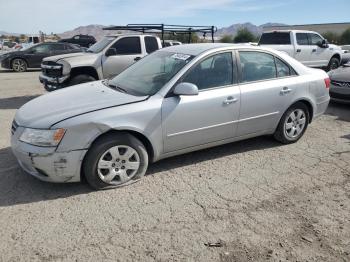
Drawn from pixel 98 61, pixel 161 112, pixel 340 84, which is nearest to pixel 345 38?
pixel 340 84

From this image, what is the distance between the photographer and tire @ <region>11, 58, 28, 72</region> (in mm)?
17141

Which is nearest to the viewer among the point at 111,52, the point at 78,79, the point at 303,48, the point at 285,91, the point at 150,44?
the point at 285,91

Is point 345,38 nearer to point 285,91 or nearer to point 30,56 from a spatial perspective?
point 30,56

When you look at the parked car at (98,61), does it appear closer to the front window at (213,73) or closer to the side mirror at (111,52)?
the side mirror at (111,52)

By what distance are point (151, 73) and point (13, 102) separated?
5833mm

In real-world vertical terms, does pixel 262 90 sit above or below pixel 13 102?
above

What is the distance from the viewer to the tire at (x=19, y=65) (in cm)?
1714

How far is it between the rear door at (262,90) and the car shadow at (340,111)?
2.84 meters

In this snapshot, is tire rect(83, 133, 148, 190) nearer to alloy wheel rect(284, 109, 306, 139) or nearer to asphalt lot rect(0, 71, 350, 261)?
asphalt lot rect(0, 71, 350, 261)

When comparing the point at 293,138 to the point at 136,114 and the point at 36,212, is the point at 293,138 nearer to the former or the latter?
the point at 136,114

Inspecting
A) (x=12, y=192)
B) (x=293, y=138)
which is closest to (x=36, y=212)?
(x=12, y=192)

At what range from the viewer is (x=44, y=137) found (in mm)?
3752

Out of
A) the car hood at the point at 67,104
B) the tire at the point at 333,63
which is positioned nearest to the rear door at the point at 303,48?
the tire at the point at 333,63

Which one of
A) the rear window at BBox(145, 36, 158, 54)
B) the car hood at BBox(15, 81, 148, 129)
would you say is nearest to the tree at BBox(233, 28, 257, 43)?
the rear window at BBox(145, 36, 158, 54)
